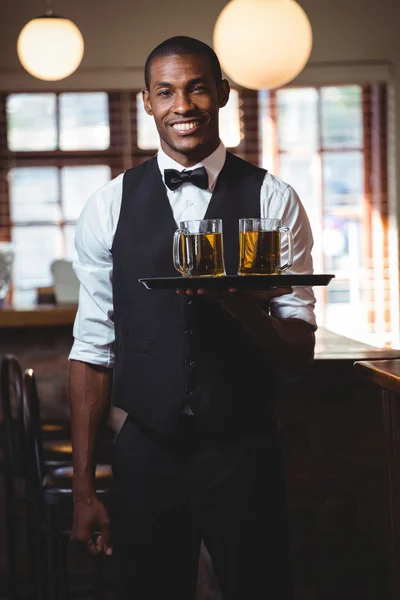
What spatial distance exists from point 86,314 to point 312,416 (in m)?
0.82

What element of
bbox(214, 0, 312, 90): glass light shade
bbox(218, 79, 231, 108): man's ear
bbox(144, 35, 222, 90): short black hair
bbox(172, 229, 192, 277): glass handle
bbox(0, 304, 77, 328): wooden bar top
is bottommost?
bbox(0, 304, 77, 328): wooden bar top

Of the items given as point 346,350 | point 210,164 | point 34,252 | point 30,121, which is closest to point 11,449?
point 346,350

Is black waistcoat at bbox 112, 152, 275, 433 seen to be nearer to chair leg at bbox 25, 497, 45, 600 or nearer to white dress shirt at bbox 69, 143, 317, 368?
white dress shirt at bbox 69, 143, 317, 368

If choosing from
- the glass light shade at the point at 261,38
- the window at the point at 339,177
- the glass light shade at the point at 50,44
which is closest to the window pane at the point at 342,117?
the window at the point at 339,177

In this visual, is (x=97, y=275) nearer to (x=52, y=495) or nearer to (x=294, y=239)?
(x=294, y=239)

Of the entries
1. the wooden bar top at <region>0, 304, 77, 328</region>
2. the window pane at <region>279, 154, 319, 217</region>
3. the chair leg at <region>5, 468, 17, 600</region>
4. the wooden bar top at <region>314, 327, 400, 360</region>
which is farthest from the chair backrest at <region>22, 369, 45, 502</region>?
the window pane at <region>279, 154, 319, 217</region>

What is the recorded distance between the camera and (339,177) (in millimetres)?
6816

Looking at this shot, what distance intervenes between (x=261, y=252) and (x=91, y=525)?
24.0 inches

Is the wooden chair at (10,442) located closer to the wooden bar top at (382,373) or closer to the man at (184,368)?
the man at (184,368)

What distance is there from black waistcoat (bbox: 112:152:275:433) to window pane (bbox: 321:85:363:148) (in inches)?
212

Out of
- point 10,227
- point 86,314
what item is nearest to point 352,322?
point 10,227

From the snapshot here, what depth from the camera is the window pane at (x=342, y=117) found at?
22.1ft

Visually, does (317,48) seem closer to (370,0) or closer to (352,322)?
(370,0)

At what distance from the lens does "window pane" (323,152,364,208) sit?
6797mm
